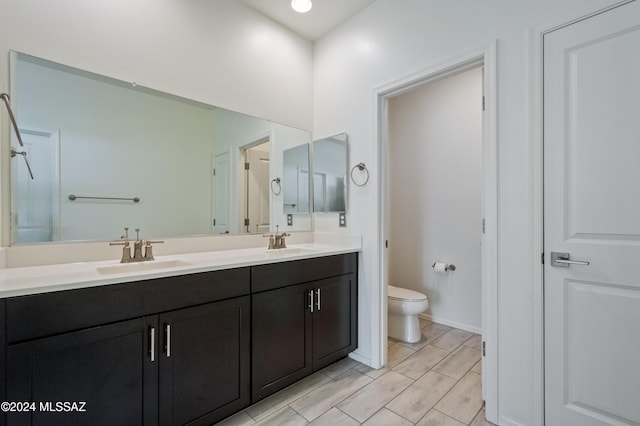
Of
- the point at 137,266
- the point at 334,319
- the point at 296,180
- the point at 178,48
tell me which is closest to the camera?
the point at 137,266

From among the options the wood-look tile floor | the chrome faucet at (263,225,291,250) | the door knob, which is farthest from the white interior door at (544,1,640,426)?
the chrome faucet at (263,225,291,250)

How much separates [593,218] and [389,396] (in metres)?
1.47

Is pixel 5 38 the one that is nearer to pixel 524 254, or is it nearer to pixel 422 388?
pixel 524 254

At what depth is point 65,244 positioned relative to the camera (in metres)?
1.51

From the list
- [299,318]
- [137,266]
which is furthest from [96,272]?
[299,318]

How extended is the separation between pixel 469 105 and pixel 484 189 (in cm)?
158

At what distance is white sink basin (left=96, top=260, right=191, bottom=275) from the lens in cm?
140

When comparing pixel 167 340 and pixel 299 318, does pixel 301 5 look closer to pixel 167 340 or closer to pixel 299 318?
pixel 299 318

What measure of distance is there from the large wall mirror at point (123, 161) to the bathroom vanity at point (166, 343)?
0.62 metres

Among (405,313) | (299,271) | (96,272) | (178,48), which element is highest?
(178,48)

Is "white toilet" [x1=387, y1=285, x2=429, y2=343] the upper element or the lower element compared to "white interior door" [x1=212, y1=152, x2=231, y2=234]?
lower

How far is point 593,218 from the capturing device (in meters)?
1.31

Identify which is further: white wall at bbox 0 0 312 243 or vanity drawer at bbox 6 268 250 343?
white wall at bbox 0 0 312 243

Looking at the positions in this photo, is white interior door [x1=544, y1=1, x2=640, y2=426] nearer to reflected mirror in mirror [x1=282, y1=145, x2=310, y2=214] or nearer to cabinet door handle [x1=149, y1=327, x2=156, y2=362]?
reflected mirror in mirror [x1=282, y1=145, x2=310, y2=214]
